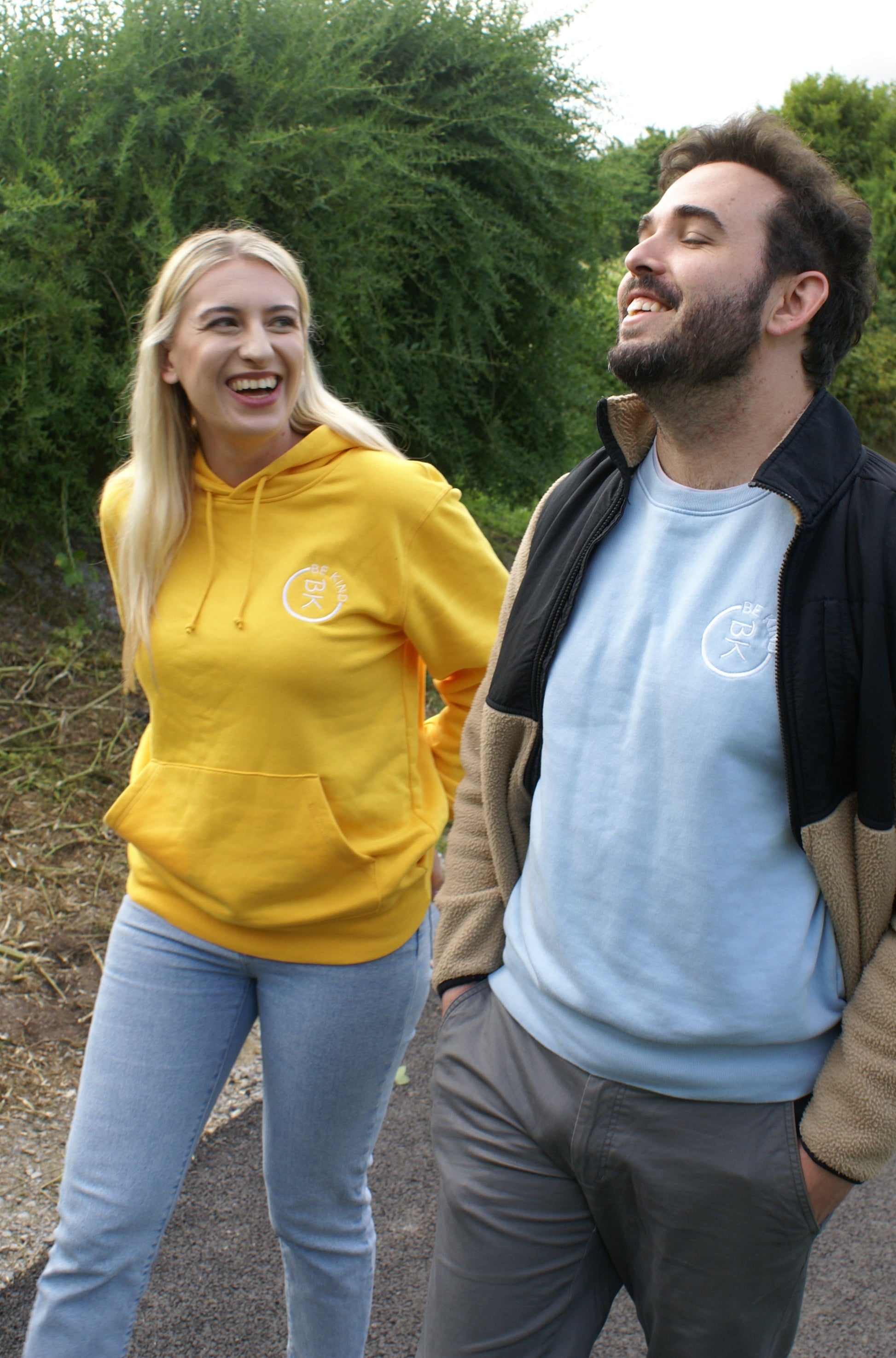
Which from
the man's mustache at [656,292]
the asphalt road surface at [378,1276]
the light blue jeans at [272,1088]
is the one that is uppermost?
the man's mustache at [656,292]

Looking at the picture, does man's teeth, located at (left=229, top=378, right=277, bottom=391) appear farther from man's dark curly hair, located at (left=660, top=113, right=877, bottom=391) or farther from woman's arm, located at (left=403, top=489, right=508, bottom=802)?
man's dark curly hair, located at (left=660, top=113, right=877, bottom=391)

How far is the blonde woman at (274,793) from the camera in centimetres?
222

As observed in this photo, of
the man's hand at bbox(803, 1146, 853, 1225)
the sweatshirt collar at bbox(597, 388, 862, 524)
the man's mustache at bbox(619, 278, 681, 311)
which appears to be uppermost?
the man's mustache at bbox(619, 278, 681, 311)

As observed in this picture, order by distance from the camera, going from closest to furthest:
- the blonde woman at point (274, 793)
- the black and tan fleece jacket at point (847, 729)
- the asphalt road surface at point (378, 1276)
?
the black and tan fleece jacket at point (847, 729) → the blonde woman at point (274, 793) → the asphalt road surface at point (378, 1276)

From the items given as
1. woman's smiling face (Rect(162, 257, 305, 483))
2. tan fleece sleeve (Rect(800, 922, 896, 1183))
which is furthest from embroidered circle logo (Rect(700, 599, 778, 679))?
woman's smiling face (Rect(162, 257, 305, 483))

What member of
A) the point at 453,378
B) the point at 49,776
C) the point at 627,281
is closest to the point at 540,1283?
the point at 627,281

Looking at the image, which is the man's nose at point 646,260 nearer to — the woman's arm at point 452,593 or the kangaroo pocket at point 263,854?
the woman's arm at point 452,593

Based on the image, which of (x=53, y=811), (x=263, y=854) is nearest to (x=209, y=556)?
(x=263, y=854)

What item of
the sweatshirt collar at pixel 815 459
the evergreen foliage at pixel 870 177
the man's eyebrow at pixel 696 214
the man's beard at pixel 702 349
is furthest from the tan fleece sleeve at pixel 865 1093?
the evergreen foliage at pixel 870 177

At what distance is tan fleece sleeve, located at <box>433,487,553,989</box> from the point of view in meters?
2.11

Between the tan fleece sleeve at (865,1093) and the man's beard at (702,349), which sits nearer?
the tan fleece sleeve at (865,1093)

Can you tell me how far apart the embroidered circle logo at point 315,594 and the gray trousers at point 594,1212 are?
82cm

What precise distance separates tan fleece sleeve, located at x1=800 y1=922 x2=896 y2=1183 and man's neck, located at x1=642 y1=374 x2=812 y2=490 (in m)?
0.74

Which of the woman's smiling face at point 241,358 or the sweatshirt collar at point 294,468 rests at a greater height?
the woman's smiling face at point 241,358
